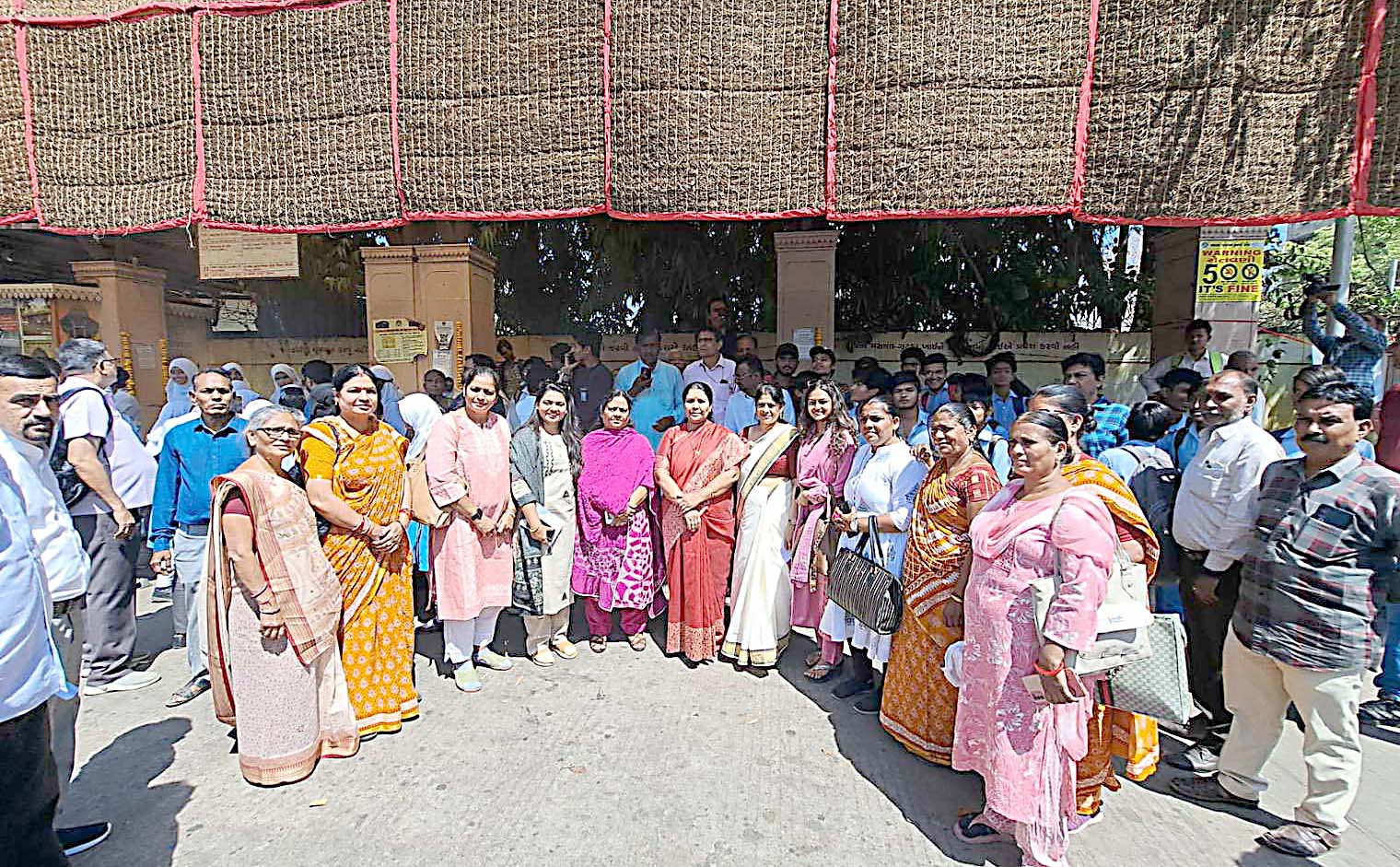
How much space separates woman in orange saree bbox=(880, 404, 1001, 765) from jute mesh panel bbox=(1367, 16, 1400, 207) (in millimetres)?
1779

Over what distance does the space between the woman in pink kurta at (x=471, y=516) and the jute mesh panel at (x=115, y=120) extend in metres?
1.66

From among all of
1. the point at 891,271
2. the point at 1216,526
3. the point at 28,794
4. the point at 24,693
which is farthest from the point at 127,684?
the point at 891,271

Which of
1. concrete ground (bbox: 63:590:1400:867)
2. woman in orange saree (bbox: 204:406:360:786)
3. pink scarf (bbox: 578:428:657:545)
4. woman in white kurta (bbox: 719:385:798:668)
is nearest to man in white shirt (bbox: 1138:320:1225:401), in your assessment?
concrete ground (bbox: 63:590:1400:867)

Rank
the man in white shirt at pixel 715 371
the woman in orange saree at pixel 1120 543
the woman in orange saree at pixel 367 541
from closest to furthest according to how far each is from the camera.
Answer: the woman in orange saree at pixel 1120 543
the woman in orange saree at pixel 367 541
the man in white shirt at pixel 715 371

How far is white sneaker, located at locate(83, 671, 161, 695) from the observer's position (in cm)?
377

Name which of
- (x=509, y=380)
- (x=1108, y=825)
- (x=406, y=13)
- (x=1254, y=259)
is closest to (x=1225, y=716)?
(x=1108, y=825)

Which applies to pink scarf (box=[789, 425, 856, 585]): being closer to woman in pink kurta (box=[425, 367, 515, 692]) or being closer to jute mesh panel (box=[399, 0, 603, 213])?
woman in pink kurta (box=[425, 367, 515, 692])

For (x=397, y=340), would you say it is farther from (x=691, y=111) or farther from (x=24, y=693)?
(x=24, y=693)

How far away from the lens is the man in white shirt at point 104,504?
356 centimetres

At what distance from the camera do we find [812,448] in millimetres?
3855

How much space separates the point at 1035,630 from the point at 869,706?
1489 millimetres

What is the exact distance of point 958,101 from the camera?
3074 millimetres

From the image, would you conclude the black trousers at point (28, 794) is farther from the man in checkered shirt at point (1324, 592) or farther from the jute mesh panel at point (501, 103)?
the man in checkered shirt at point (1324, 592)

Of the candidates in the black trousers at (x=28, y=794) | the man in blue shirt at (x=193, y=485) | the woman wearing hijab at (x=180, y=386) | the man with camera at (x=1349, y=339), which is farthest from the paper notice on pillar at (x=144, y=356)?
the man with camera at (x=1349, y=339)
